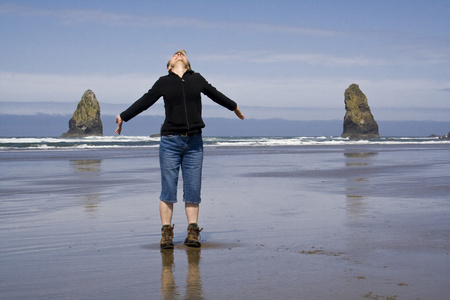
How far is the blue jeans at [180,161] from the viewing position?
5355 mm

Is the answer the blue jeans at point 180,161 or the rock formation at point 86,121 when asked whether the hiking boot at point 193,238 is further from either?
the rock formation at point 86,121

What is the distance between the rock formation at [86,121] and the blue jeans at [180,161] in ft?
312

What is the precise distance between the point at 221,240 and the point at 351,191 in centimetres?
500

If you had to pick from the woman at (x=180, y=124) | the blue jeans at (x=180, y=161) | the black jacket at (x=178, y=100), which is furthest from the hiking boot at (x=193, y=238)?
the black jacket at (x=178, y=100)

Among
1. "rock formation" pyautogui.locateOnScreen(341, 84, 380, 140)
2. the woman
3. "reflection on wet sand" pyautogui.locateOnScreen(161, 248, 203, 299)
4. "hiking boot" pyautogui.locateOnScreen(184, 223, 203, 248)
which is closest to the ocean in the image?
"rock formation" pyautogui.locateOnScreen(341, 84, 380, 140)

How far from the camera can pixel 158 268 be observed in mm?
4320

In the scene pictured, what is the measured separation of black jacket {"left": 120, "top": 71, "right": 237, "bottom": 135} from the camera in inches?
207

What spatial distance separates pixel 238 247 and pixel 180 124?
1.33 meters

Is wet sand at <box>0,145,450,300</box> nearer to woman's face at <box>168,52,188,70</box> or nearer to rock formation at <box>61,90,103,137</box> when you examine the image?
woman's face at <box>168,52,188,70</box>

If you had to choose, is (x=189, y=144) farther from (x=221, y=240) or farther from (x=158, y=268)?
(x=158, y=268)

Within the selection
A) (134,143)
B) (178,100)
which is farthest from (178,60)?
(134,143)

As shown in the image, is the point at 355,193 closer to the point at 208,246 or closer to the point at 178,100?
the point at 208,246

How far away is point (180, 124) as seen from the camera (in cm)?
530

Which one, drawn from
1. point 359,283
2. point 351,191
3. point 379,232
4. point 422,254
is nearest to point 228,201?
point 351,191
